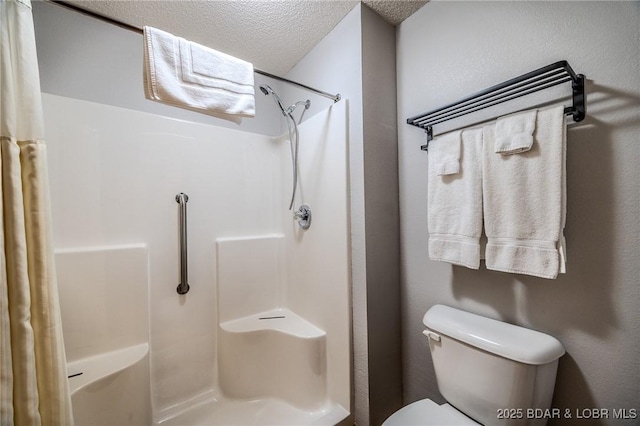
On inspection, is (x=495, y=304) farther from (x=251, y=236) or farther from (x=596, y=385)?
(x=251, y=236)

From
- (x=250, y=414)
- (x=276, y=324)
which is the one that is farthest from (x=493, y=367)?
(x=250, y=414)

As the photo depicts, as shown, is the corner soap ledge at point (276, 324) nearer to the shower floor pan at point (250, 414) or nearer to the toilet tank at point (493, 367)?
the shower floor pan at point (250, 414)

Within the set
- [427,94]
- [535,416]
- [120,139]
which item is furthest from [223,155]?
[535,416]

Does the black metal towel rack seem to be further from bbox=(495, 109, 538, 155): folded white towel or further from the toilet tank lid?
the toilet tank lid

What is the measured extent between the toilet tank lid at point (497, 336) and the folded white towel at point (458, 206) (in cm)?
24

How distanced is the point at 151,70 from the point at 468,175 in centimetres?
136

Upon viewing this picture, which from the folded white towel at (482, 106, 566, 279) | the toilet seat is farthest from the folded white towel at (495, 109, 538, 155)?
the toilet seat

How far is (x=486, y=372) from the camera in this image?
98 centimetres

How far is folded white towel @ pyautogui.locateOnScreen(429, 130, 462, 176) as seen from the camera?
3.77ft

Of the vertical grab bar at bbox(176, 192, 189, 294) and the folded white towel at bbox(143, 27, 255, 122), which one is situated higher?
the folded white towel at bbox(143, 27, 255, 122)

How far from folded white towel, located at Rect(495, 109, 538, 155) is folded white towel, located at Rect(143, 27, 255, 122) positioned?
1.08 metres

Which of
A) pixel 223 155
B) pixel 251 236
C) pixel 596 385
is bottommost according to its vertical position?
pixel 596 385

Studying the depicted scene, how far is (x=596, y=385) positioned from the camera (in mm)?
900

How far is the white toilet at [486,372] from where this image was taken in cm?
90
